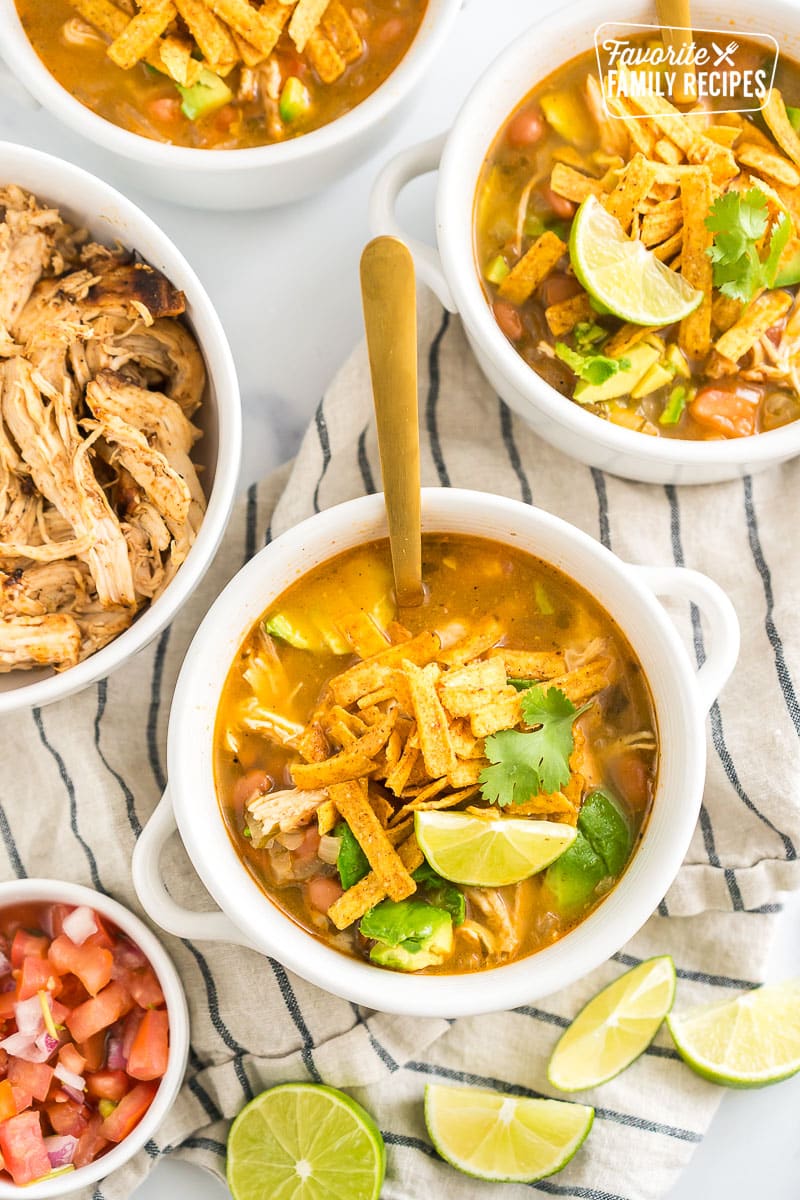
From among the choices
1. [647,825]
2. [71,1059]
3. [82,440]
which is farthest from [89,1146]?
[82,440]

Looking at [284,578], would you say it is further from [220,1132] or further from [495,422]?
[220,1132]

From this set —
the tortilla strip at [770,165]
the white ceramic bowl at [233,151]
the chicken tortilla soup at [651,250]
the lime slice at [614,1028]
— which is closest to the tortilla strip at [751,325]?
the chicken tortilla soup at [651,250]

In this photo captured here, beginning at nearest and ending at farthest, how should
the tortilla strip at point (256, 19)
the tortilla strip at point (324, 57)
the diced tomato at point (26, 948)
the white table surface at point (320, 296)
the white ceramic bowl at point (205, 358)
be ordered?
the white ceramic bowl at point (205, 358), the tortilla strip at point (256, 19), the tortilla strip at point (324, 57), the diced tomato at point (26, 948), the white table surface at point (320, 296)

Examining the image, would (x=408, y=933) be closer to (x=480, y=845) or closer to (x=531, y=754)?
(x=480, y=845)

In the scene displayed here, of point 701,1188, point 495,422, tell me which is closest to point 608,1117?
point 701,1188

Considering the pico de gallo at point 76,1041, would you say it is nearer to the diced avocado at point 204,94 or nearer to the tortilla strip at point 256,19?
the diced avocado at point 204,94
